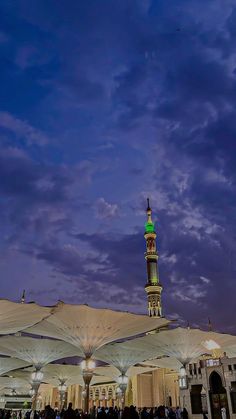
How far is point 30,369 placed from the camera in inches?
1730

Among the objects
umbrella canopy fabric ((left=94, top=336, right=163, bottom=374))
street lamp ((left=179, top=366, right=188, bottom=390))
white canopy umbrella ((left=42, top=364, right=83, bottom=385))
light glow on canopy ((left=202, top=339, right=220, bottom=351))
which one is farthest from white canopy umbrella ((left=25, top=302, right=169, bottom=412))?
white canopy umbrella ((left=42, top=364, right=83, bottom=385))

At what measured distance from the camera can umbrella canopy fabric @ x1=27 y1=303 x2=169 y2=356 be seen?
21.6m

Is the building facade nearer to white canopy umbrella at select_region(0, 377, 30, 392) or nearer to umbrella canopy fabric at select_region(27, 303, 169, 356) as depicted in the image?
umbrella canopy fabric at select_region(27, 303, 169, 356)

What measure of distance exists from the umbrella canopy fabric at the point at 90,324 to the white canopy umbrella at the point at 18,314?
3.29 feet

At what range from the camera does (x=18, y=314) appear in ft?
63.7

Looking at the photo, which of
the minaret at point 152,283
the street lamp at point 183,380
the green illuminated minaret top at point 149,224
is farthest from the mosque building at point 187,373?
the green illuminated minaret top at point 149,224

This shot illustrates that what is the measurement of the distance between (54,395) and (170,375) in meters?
23.7

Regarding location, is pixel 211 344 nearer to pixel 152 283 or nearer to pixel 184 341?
pixel 184 341

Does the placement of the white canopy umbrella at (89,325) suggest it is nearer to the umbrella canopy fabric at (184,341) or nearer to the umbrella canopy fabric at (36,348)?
the umbrella canopy fabric at (184,341)

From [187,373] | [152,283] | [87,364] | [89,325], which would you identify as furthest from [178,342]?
[152,283]

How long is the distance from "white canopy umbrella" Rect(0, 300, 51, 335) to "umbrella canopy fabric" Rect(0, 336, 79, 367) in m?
7.70

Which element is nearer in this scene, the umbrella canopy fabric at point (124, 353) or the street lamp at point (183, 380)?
the street lamp at point (183, 380)

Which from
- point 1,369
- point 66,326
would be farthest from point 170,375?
point 66,326

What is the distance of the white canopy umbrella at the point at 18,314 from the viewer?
61.1ft
